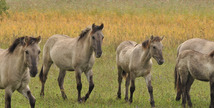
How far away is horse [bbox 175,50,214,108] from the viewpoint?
923cm

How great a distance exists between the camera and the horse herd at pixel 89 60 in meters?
8.19

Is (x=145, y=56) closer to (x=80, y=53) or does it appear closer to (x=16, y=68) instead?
(x=80, y=53)

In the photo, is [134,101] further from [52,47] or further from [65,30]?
[65,30]

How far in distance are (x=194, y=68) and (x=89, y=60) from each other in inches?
101

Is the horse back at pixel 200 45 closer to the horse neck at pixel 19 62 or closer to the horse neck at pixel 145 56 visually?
the horse neck at pixel 145 56

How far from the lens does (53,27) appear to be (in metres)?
22.6

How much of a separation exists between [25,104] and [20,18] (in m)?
18.8

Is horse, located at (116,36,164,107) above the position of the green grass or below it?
above

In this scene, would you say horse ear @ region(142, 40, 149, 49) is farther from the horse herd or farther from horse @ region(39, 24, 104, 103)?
horse @ region(39, 24, 104, 103)

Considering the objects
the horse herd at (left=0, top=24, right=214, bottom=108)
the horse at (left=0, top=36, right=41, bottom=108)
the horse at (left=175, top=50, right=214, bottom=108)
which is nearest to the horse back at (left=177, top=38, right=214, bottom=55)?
the horse herd at (left=0, top=24, right=214, bottom=108)

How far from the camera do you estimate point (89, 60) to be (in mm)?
10352

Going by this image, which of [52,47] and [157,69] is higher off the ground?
[52,47]

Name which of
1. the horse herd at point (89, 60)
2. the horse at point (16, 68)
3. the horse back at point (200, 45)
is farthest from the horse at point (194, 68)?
the horse at point (16, 68)

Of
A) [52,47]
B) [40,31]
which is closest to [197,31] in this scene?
[40,31]
